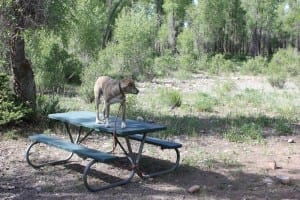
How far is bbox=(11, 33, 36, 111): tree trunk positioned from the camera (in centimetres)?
885

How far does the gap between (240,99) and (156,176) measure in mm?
8585

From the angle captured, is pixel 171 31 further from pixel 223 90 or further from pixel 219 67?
pixel 223 90

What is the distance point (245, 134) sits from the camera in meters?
8.62

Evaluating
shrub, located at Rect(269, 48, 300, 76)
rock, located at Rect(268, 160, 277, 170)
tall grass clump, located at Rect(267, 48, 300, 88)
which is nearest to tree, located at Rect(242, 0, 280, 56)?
tall grass clump, located at Rect(267, 48, 300, 88)

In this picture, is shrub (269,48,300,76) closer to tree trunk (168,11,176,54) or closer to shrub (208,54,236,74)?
shrub (208,54,236,74)

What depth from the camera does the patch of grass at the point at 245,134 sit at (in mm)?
8344

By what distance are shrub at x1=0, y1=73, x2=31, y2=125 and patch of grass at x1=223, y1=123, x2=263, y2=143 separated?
3.70 m

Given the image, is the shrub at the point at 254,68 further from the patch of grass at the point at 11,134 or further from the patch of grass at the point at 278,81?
the patch of grass at the point at 11,134

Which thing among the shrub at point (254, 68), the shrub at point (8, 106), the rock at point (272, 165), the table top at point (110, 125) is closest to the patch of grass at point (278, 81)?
the shrub at point (254, 68)

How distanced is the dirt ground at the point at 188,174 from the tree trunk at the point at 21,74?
103cm

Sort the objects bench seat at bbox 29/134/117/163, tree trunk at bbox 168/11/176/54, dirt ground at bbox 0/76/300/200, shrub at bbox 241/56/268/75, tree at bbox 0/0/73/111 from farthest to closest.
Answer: tree trunk at bbox 168/11/176/54 → shrub at bbox 241/56/268/75 → tree at bbox 0/0/73/111 → dirt ground at bbox 0/76/300/200 → bench seat at bbox 29/134/117/163

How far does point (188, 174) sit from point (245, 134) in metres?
2.62

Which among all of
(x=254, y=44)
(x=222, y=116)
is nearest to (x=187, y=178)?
(x=222, y=116)

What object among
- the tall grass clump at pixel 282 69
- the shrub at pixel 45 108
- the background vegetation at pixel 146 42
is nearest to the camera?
the background vegetation at pixel 146 42
